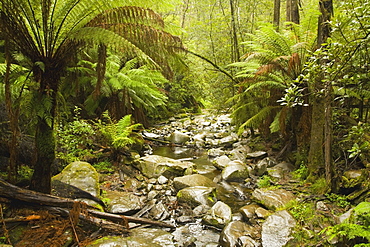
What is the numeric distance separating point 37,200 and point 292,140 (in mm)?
4402

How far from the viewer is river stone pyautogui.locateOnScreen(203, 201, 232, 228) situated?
3059mm

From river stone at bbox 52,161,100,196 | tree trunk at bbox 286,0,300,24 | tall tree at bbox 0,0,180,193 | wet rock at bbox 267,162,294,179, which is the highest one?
tree trunk at bbox 286,0,300,24

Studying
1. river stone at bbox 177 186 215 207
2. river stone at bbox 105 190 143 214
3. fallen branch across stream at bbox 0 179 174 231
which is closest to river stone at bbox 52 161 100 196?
river stone at bbox 105 190 143 214

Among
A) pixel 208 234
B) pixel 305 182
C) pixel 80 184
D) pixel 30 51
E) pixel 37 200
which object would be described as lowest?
pixel 208 234

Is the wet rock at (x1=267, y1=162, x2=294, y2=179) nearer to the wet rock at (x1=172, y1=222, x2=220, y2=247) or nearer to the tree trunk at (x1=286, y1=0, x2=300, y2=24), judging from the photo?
the wet rock at (x1=172, y1=222, x2=220, y2=247)

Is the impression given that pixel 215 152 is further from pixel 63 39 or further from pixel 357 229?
pixel 63 39

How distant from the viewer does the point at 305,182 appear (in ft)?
11.3

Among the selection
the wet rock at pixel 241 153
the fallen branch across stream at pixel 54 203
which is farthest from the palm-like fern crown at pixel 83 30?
the wet rock at pixel 241 153

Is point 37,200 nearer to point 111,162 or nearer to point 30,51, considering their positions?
point 30,51

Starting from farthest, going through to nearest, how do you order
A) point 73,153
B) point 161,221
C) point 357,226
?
point 73,153 < point 161,221 < point 357,226

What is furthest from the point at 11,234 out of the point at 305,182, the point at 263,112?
the point at 263,112

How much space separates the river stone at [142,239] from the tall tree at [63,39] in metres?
0.88

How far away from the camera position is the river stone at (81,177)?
3227 mm

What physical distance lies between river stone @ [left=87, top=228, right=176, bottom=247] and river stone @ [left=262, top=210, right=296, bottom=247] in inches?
41.1
